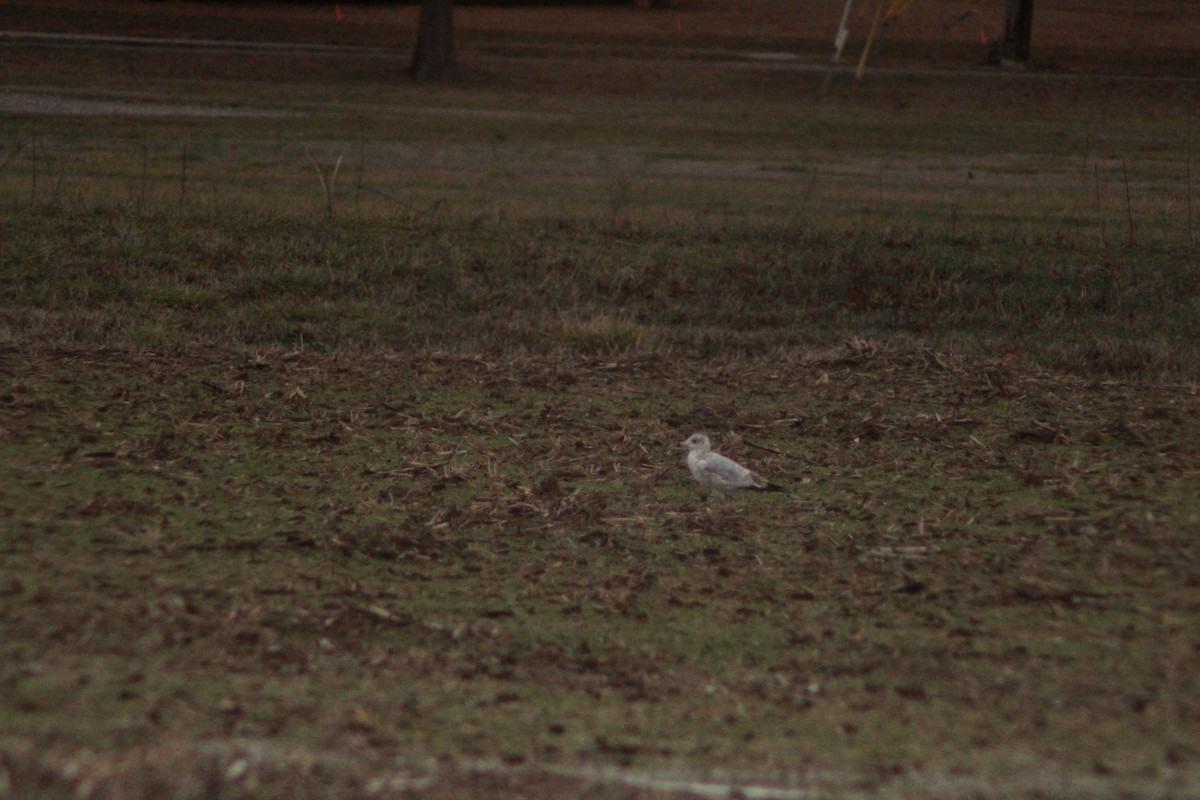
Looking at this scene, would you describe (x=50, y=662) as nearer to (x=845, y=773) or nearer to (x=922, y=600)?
(x=845, y=773)

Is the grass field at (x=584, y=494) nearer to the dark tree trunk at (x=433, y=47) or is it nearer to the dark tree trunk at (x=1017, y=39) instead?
the dark tree trunk at (x=433, y=47)

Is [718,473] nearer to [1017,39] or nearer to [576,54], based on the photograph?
[576,54]

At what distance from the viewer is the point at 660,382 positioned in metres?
8.47

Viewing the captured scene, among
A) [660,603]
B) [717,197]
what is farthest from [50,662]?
[717,197]

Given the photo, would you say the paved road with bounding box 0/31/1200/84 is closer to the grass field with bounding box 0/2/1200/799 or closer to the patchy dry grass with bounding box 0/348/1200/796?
the grass field with bounding box 0/2/1200/799

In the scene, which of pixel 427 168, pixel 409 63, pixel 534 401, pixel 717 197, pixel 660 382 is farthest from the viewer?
A: pixel 409 63

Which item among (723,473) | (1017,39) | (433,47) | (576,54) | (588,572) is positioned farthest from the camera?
(576,54)

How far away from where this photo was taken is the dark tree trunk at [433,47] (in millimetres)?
34812

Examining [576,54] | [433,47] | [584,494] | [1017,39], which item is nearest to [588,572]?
[584,494]

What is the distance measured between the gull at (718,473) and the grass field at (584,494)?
0.09 meters

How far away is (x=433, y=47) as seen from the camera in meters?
34.9

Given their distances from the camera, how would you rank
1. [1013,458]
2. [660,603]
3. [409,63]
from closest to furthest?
[660,603] < [1013,458] < [409,63]

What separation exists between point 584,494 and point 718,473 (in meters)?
0.59

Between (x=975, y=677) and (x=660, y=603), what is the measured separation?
1.17 metres
